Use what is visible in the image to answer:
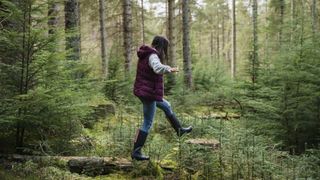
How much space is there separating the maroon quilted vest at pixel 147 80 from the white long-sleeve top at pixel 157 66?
5.8 inches

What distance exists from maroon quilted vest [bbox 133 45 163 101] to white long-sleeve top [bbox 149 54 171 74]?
0.15 m

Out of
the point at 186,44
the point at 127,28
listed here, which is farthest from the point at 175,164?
the point at 186,44

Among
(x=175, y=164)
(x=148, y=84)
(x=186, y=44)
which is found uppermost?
(x=186, y=44)

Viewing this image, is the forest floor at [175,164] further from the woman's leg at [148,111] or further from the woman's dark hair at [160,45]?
the woman's dark hair at [160,45]

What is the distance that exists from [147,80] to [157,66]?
1.47ft

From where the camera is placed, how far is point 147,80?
272 inches

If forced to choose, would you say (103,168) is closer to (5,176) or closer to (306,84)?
(5,176)

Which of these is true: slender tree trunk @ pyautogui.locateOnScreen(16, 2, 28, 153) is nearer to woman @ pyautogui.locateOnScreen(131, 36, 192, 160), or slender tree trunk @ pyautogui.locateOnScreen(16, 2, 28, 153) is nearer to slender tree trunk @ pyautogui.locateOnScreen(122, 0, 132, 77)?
woman @ pyautogui.locateOnScreen(131, 36, 192, 160)

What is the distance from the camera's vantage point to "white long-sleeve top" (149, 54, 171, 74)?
6.50 meters

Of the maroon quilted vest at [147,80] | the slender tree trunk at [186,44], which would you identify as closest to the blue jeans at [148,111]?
the maroon quilted vest at [147,80]

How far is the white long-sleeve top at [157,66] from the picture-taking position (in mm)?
6504

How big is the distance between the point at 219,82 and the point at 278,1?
7.68 m

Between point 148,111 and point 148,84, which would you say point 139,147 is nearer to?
point 148,111

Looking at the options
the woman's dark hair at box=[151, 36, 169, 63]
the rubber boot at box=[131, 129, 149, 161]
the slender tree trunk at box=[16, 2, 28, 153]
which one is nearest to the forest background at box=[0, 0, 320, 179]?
the slender tree trunk at box=[16, 2, 28, 153]
